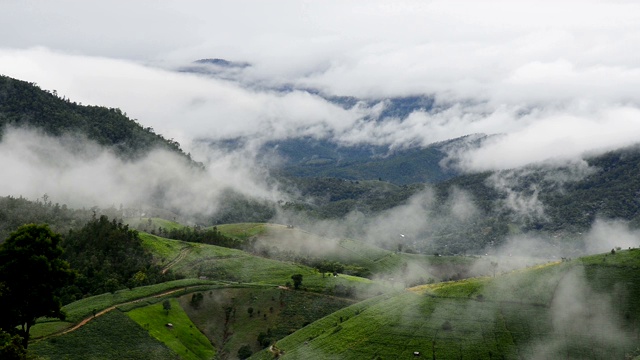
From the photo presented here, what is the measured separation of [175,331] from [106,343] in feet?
74.0

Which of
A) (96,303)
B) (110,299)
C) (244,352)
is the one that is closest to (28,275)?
(96,303)

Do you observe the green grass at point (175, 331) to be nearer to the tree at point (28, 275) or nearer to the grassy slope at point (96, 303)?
the grassy slope at point (96, 303)

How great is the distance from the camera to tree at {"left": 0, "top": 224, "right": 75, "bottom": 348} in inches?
2899

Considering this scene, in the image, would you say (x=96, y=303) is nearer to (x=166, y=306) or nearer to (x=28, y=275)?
(x=166, y=306)

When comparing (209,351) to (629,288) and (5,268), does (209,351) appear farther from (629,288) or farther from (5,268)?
(629,288)

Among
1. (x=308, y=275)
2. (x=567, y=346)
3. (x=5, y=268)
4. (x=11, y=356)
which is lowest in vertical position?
(x=308, y=275)

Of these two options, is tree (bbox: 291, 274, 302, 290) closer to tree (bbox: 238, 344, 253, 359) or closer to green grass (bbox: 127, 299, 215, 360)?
green grass (bbox: 127, 299, 215, 360)

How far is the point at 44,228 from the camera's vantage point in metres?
76.7

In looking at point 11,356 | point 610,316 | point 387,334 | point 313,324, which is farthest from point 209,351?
point 610,316

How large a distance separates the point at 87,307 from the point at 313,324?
165 ft

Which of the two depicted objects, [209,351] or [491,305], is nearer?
[491,305]

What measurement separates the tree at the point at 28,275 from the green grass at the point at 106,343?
25.7 metres

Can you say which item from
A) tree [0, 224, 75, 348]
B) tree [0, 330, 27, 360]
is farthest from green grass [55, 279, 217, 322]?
tree [0, 330, 27, 360]

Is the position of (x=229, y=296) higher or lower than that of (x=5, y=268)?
lower
